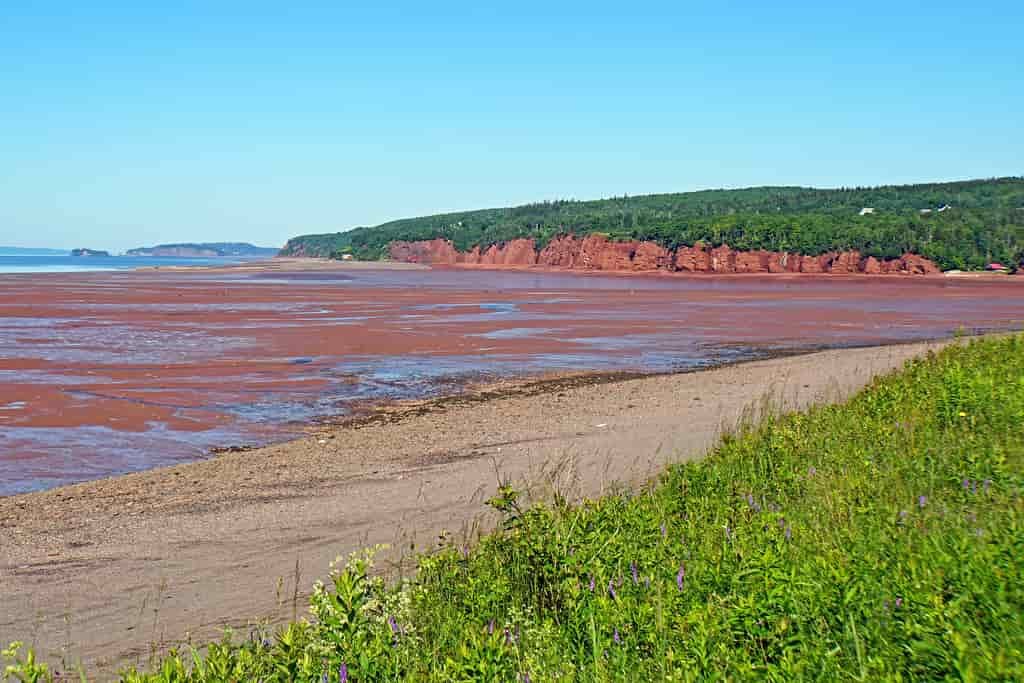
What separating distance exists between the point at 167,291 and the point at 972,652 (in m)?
70.6

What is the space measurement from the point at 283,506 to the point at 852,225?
116751 millimetres

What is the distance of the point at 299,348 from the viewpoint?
30984 mm

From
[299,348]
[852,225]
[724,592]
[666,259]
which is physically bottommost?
[666,259]

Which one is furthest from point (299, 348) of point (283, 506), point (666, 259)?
point (666, 259)

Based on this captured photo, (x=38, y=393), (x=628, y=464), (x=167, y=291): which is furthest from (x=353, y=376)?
(x=167, y=291)

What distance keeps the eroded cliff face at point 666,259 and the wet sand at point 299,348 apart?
138 feet

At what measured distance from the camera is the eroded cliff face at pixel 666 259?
10550 centimetres

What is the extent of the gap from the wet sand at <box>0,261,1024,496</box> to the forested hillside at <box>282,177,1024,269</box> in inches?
1776

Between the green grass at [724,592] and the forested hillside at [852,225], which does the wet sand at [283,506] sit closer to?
the green grass at [724,592]

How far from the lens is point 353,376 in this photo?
24.8m

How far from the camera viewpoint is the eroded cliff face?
105500 mm

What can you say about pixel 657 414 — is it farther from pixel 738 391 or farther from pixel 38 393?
pixel 38 393

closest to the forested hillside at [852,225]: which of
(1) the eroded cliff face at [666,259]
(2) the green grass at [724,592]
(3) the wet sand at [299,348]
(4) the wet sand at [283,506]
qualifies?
(1) the eroded cliff face at [666,259]

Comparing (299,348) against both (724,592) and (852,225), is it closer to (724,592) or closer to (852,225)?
(724,592)
